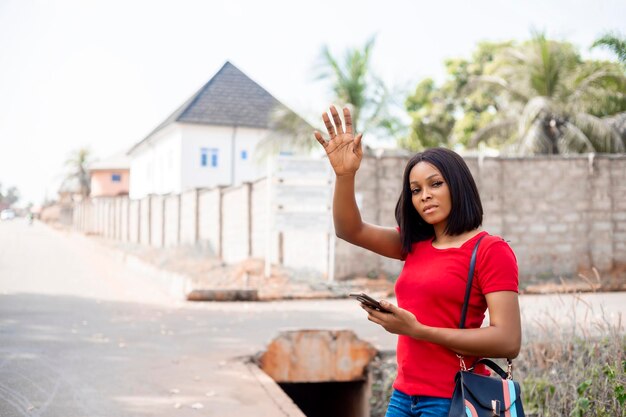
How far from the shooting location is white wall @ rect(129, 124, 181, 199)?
36844mm

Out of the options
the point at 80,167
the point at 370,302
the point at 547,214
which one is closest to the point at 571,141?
the point at 547,214

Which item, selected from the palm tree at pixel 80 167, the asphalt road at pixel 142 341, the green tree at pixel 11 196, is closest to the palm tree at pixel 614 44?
the asphalt road at pixel 142 341

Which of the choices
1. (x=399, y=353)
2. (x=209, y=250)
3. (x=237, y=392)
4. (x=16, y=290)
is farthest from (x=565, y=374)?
(x=209, y=250)

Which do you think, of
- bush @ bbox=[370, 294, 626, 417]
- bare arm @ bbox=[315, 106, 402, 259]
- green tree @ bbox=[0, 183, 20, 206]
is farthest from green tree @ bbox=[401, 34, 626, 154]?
green tree @ bbox=[0, 183, 20, 206]

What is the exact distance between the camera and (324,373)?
23.0ft

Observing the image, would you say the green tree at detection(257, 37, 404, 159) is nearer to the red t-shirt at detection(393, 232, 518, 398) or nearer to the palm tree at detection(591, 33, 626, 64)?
the palm tree at detection(591, 33, 626, 64)

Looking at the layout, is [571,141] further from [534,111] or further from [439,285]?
[439,285]

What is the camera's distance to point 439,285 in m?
2.50

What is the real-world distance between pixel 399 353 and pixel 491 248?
58 cm

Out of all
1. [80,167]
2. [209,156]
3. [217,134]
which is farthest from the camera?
[80,167]

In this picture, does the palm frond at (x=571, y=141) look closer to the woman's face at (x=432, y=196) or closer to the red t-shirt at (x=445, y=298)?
the woman's face at (x=432, y=196)

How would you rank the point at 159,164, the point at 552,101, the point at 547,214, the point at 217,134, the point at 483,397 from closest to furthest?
the point at 483,397, the point at 547,214, the point at 552,101, the point at 217,134, the point at 159,164

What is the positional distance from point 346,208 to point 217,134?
114 ft

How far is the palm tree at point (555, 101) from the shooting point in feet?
76.9
